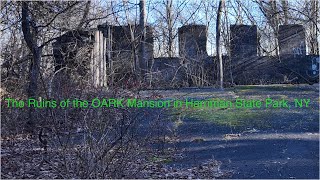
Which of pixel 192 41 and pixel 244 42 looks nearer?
pixel 192 41

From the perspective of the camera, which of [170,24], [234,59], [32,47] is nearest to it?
[32,47]

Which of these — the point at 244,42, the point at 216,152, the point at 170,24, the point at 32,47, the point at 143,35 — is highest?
the point at 170,24

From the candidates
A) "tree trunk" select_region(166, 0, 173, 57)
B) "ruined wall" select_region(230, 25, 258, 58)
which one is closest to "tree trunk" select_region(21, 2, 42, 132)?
"ruined wall" select_region(230, 25, 258, 58)

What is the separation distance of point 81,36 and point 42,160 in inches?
182

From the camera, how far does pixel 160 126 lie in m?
7.43

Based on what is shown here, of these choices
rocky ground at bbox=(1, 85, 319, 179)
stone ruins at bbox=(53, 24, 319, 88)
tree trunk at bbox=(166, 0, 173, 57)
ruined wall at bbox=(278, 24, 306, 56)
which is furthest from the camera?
tree trunk at bbox=(166, 0, 173, 57)

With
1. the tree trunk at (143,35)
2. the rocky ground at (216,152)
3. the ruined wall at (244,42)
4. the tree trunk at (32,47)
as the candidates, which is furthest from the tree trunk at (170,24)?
the tree trunk at (32,47)

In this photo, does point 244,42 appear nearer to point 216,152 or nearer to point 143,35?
point 143,35

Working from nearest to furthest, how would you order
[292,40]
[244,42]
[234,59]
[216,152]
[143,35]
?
[216,152]
[143,35]
[234,59]
[244,42]
[292,40]

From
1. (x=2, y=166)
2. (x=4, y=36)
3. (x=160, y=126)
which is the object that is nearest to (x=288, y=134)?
(x=160, y=126)

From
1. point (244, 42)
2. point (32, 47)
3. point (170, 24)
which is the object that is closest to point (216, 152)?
point (32, 47)

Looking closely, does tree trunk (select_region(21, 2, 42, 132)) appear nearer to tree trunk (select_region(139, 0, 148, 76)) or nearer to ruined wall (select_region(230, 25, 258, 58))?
tree trunk (select_region(139, 0, 148, 76))

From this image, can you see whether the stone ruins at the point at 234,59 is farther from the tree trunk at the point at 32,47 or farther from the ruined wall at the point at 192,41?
the tree trunk at the point at 32,47

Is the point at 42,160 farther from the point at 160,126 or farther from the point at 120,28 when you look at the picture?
the point at 120,28
